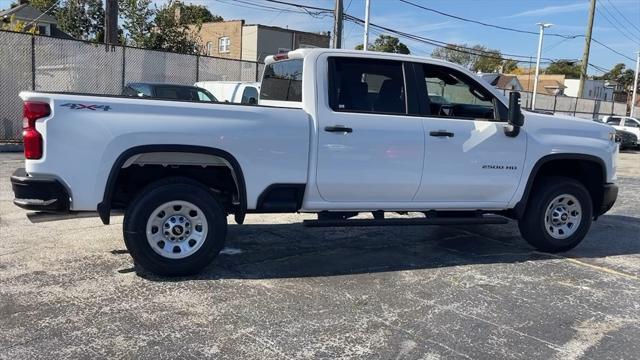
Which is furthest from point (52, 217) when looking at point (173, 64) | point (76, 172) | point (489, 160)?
point (173, 64)

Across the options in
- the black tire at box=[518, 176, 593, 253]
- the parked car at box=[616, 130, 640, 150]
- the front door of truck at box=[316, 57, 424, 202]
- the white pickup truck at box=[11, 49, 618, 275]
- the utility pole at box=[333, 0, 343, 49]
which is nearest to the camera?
the white pickup truck at box=[11, 49, 618, 275]

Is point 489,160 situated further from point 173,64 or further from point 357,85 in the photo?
point 173,64

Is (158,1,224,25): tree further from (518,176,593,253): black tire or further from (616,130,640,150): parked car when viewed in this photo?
(518,176,593,253): black tire

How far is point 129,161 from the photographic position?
5.00 metres

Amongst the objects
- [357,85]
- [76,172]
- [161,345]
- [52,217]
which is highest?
[357,85]

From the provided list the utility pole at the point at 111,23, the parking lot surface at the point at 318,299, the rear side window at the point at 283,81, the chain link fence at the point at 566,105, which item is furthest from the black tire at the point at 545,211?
the chain link fence at the point at 566,105

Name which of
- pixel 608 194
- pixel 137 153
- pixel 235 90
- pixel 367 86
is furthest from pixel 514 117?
pixel 235 90

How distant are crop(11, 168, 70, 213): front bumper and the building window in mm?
47698

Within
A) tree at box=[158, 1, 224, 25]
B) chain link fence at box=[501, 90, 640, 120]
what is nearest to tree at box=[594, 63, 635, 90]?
chain link fence at box=[501, 90, 640, 120]

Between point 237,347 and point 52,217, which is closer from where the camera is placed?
point 237,347

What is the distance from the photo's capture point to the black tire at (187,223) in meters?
4.99

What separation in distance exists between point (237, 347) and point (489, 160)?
3405 mm

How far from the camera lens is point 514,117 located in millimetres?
5996

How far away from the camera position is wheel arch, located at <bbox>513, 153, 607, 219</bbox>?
6371 mm
